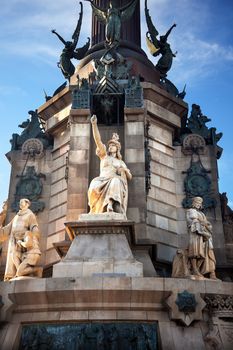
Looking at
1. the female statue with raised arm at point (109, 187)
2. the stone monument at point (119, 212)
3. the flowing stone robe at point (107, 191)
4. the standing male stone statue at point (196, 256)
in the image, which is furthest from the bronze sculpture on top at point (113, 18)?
the standing male stone statue at point (196, 256)

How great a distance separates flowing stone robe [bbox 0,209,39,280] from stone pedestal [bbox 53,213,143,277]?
1441 millimetres

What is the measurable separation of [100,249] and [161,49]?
13664 millimetres

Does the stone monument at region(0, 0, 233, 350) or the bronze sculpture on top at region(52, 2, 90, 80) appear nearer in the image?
the stone monument at region(0, 0, 233, 350)

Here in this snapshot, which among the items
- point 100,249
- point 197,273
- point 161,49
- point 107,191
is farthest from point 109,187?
point 161,49

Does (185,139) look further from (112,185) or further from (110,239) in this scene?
(110,239)

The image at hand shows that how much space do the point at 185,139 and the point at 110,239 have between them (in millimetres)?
7999

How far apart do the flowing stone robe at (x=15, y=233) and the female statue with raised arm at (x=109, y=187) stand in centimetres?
194

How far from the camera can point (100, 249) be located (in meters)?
15.0

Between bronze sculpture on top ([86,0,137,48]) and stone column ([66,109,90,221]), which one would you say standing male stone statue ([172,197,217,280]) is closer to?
stone column ([66,109,90,221])

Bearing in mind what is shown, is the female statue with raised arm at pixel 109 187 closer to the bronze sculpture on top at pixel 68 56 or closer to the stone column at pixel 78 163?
the stone column at pixel 78 163

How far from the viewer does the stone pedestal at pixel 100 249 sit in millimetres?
14406

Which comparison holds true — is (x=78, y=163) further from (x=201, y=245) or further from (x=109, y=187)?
(x=201, y=245)

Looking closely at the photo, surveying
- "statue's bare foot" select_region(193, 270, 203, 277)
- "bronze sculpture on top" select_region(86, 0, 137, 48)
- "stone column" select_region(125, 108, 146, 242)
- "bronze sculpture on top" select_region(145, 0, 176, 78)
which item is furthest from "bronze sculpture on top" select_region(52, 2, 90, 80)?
"statue's bare foot" select_region(193, 270, 203, 277)

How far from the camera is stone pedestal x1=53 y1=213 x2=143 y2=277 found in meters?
14.4
